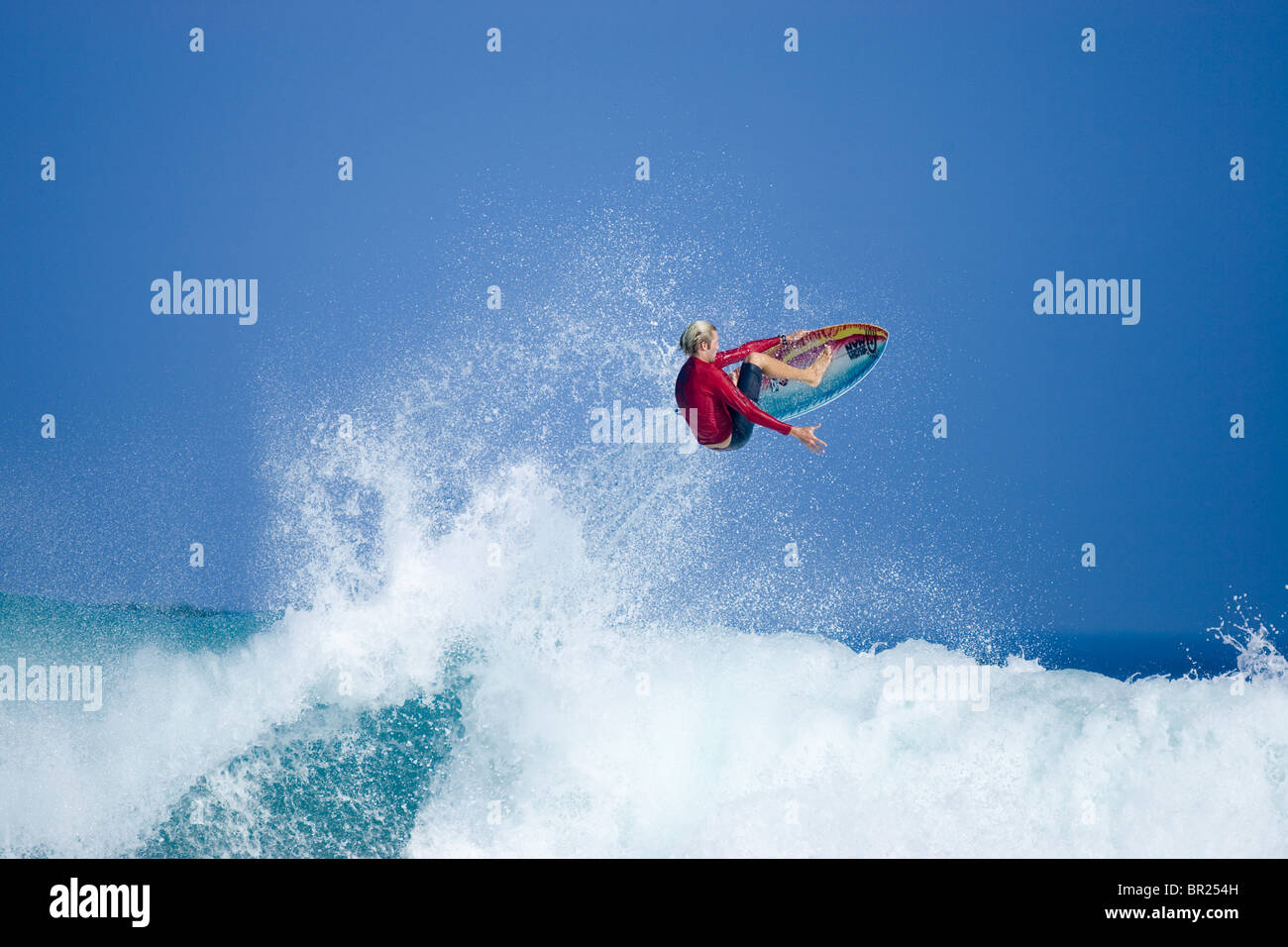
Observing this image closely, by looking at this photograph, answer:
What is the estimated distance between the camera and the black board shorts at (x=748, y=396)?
21.9 feet

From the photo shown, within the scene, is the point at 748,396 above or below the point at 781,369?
below

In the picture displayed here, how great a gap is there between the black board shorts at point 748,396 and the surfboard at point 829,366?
15 centimetres

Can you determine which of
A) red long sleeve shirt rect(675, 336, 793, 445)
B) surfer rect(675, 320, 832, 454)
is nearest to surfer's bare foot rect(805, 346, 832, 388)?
surfer rect(675, 320, 832, 454)

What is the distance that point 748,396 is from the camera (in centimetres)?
712

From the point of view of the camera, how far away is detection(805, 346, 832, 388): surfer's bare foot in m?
7.16

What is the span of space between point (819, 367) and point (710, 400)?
1.17 meters

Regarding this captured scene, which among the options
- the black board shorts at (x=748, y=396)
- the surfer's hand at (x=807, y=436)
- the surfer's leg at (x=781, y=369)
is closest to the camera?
the surfer's hand at (x=807, y=436)

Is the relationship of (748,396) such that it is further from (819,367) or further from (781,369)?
(819,367)

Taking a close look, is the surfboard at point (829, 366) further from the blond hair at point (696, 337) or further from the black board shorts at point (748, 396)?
the blond hair at point (696, 337)

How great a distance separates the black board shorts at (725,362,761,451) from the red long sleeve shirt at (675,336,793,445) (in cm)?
4

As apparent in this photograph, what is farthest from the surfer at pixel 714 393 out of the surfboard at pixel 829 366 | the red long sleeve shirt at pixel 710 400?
the surfboard at pixel 829 366

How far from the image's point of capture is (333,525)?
28.2 feet

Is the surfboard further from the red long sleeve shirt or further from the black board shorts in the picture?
the red long sleeve shirt

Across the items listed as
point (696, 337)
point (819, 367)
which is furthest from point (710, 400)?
point (819, 367)
